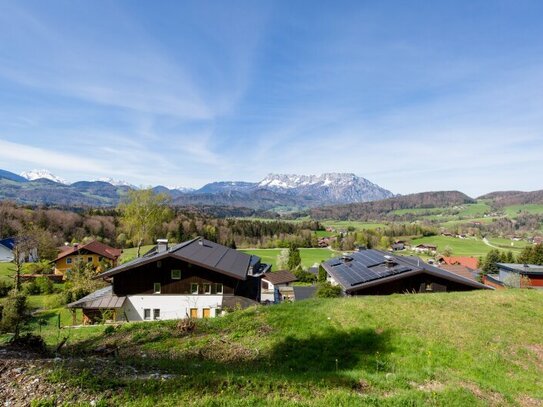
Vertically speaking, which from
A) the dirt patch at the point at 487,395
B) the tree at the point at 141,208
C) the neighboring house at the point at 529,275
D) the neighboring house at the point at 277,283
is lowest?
the neighboring house at the point at 277,283

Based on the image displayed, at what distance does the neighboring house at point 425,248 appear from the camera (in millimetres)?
128375

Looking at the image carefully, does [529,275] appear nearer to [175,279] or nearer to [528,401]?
[528,401]

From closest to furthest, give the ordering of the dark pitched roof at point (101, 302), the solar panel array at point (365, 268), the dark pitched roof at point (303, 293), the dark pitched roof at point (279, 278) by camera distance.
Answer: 1. the dark pitched roof at point (101, 302)
2. the solar panel array at point (365, 268)
3. the dark pitched roof at point (303, 293)
4. the dark pitched roof at point (279, 278)

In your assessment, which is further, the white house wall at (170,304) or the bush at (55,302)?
the bush at (55,302)

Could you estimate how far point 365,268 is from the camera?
34375mm

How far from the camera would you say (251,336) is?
1548 centimetres

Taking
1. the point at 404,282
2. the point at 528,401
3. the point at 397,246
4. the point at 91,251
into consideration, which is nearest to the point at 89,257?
the point at 91,251

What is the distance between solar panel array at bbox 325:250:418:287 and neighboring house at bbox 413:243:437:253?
98254 millimetres

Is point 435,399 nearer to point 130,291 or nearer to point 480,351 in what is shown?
point 480,351

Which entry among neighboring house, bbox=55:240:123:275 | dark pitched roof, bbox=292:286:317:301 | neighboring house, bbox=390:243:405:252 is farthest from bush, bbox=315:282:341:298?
neighboring house, bbox=390:243:405:252

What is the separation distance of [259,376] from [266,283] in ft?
183

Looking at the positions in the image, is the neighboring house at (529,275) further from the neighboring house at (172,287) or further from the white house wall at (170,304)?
the white house wall at (170,304)

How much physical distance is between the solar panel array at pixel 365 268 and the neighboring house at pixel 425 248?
3868 inches

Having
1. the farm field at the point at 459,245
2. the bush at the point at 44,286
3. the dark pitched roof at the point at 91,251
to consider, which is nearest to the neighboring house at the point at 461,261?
the farm field at the point at 459,245
